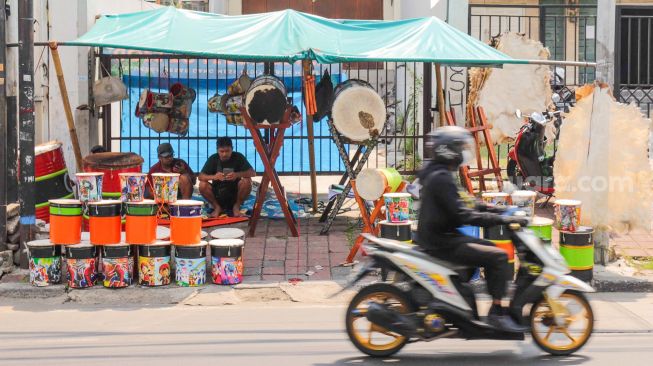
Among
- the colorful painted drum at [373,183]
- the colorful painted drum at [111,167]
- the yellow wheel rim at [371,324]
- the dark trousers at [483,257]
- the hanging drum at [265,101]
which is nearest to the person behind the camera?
the dark trousers at [483,257]

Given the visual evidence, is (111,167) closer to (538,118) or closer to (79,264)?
(79,264)

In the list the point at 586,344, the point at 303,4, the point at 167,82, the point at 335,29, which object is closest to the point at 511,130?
the point at 335,29

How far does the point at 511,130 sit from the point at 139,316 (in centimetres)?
681

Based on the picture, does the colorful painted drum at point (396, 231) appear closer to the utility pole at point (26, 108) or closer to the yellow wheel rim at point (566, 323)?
the yellow wheel rim at point (566, 323)

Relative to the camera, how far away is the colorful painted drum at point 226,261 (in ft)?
31.8

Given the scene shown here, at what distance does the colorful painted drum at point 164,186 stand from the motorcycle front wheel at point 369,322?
147 inches

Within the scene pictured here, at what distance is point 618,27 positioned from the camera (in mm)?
16641

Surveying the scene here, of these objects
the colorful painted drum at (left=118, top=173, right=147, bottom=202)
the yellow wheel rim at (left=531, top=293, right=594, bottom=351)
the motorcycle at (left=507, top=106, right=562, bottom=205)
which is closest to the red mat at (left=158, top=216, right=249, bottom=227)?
the colorful painted drum at (left=118, top=173, right=147, bottom=202)

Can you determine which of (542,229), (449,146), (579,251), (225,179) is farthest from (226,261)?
(449,146)

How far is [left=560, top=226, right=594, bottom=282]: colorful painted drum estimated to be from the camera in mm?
9562

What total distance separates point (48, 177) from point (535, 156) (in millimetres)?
6131

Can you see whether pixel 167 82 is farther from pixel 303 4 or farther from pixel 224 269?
pixel 303 4

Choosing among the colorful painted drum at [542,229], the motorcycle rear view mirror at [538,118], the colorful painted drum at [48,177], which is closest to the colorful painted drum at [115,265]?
the colorful painted drum at [48,177]

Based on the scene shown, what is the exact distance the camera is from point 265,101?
37.4ft
